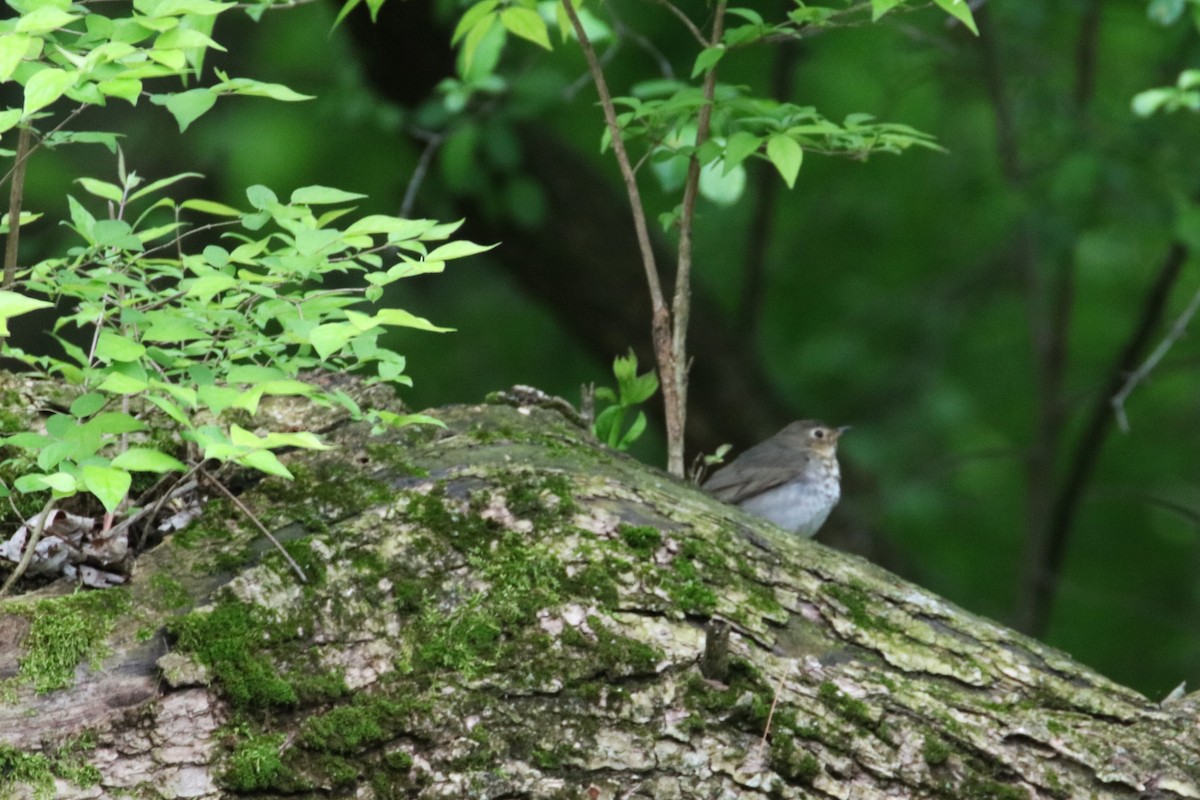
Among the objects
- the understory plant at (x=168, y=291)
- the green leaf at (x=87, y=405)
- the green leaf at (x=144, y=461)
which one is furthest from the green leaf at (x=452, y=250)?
the green leaf at (x=87, y=405)

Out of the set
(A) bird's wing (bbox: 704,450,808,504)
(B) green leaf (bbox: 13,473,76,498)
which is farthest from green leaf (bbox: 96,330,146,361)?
(A) bird's wing (bbox: 704,450,808,504)

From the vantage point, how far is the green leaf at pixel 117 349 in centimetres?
229

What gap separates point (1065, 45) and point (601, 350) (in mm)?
5587

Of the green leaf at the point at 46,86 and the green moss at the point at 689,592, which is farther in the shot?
the green moss at the point at 689,592

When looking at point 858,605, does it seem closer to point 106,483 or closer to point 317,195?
point 317,195

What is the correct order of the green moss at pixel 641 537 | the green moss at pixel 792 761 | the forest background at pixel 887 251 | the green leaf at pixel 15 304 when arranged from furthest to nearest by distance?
the forest background at pixel 887 251 < the green moss at pixel 641 537 < the green moss at pixel 792 761 < the green leaf at pixel 15 304

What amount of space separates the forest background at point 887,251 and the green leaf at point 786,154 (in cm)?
289

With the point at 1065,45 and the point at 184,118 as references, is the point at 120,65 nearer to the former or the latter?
the point at 184,118

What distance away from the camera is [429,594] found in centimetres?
284

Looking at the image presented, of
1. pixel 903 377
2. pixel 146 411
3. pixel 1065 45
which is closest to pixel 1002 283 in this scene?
pixel 903 377

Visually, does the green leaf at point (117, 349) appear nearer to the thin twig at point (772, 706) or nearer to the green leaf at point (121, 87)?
the green leaf at point (121, 87)

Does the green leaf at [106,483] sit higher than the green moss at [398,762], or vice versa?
the green leaf at [106,483]

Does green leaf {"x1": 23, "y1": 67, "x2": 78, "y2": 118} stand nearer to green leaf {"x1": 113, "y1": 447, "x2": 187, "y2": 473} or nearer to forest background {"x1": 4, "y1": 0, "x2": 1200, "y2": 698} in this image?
green leaf {"x1": 113, "y1": 447, "x2": 187, "y2": 473}

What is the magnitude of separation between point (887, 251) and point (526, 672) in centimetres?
859
